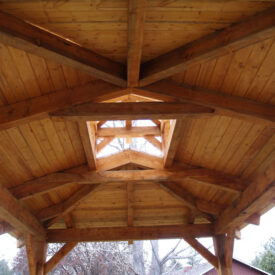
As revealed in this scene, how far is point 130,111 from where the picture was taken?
3.25m

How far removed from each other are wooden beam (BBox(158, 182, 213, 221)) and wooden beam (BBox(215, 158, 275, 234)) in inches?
22.6

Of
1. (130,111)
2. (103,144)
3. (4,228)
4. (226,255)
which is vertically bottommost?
(226,255)

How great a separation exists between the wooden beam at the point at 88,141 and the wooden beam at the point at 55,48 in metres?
0.96

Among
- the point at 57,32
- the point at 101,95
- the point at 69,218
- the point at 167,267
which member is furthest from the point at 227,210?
the point at 167,267

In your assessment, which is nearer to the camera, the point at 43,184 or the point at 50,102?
the point at 50,102

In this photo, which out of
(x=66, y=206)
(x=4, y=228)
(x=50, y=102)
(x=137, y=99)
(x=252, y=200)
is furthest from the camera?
(x=66, y=206)

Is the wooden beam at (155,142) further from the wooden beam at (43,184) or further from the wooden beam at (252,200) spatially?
the wooden beam at (252,200)

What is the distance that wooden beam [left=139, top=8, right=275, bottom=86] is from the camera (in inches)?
94.7

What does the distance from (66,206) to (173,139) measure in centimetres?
268

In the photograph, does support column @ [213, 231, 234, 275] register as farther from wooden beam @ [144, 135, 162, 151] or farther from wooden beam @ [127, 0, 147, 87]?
wooden beam @ [127, 0, 147, 87]

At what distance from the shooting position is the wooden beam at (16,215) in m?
4.23

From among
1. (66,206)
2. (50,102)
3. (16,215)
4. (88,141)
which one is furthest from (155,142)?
(16,215)

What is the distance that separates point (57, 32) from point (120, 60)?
656 millimetres

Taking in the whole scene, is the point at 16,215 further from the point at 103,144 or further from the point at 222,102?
the point at 222,102
